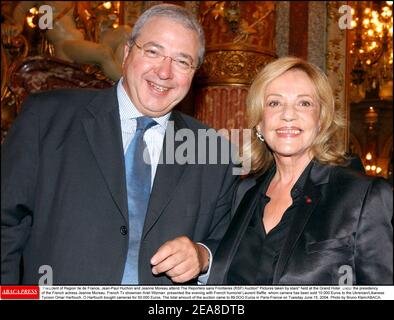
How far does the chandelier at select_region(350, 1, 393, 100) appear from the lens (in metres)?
3.88

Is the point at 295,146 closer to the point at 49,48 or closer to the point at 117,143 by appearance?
the point at 117,143

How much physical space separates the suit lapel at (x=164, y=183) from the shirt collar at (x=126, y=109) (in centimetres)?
3

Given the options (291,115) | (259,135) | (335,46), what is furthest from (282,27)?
(291,115)

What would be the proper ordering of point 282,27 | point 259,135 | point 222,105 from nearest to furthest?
point 259,135 → point 222,105 → point 282,27

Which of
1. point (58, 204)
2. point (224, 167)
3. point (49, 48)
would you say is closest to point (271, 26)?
point (49, 48)

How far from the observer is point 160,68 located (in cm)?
113

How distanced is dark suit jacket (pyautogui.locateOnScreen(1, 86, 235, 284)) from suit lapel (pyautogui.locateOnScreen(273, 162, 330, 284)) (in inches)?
8.7

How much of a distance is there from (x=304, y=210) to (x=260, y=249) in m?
0.13

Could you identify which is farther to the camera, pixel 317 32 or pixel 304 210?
pixel 317 32

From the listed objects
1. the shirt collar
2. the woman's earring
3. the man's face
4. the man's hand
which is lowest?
the man's hand

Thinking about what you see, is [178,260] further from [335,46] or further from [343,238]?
[335,46]

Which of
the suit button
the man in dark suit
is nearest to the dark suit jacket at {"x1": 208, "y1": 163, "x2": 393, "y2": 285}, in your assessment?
the man in dark suit

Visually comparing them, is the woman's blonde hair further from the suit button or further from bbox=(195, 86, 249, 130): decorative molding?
bbox=(195, 86, 249, 130): decorative molding

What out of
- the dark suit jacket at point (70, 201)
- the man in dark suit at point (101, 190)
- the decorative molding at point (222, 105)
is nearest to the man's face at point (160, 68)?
the man in dark suit at point (101, 190)
